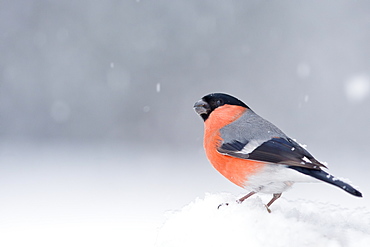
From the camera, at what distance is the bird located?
1442 mm

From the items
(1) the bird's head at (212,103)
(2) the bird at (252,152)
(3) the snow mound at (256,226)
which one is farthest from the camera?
(1) the bird's head at (212,103)

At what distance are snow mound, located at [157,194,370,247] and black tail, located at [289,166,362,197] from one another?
122 mm

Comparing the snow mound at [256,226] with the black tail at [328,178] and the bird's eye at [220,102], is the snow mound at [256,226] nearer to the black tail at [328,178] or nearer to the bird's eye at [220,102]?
the black tail at [328,178]

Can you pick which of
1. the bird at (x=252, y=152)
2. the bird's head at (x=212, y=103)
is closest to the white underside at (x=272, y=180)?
the bird at (x=252, y=152)

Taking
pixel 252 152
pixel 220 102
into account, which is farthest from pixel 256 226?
pixel 220 102

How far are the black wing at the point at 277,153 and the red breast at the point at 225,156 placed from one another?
0.02 meters

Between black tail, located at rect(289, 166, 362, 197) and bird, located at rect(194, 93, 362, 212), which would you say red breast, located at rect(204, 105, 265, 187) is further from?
black tail, located at rect(289, 166, 362, 197)

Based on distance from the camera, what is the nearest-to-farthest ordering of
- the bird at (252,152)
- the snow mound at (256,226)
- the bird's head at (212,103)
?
the snow mound at (256,226)
the bird at (252,152)
the bird's head at (212,103)

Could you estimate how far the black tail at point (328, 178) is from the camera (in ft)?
3.97

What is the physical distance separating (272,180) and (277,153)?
0.09m

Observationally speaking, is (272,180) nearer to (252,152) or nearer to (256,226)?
(252,152)

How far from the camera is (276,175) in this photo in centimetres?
147

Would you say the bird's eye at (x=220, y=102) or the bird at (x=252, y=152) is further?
the bird's eye at (x=220, y=102)

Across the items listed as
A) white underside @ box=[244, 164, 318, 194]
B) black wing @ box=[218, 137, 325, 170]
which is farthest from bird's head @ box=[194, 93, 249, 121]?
white underside @ box=[244, 164, 318, 194]
